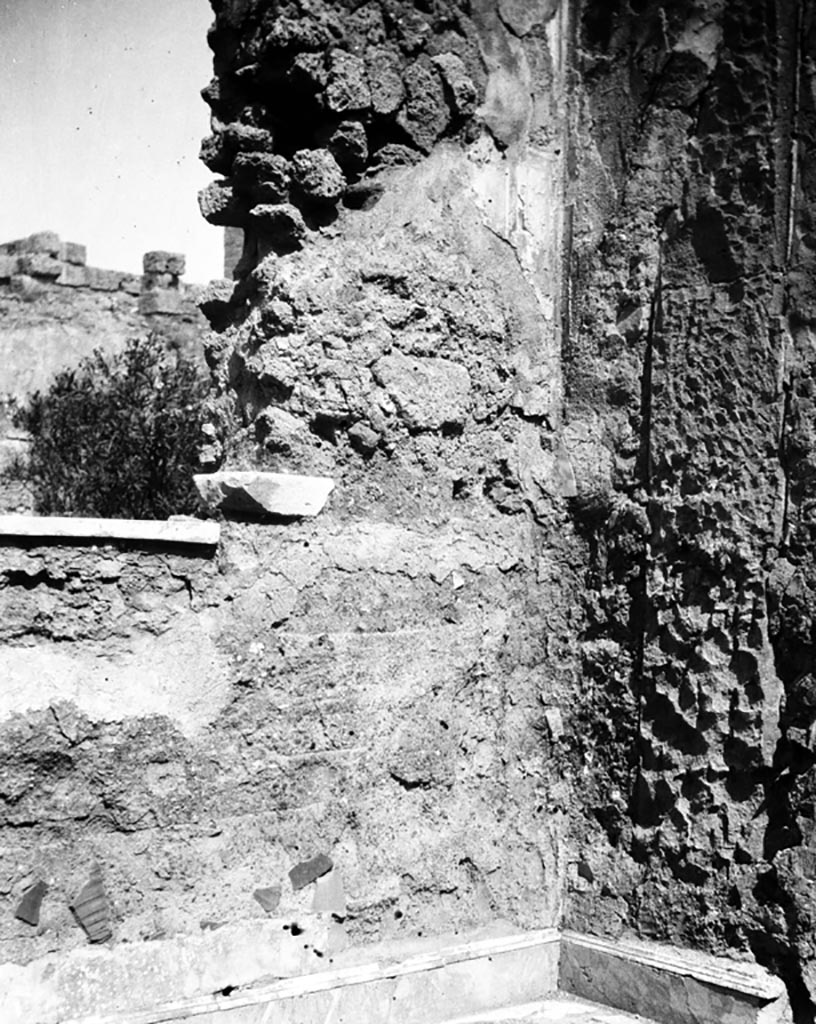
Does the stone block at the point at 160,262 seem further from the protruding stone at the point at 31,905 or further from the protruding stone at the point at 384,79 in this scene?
the protruding stone at the point at 31,905

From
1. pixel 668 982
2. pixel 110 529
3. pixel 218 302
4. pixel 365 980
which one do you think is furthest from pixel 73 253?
pixel 668 982

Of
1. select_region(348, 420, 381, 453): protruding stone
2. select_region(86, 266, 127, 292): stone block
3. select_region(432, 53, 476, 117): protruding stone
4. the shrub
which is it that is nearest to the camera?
select_region(348, 420, 381, 453): protruding stone

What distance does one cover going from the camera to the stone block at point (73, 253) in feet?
40.0

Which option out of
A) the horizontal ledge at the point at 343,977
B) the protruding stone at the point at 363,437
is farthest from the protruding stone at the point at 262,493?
the horizontal ledge at the point at 343,977

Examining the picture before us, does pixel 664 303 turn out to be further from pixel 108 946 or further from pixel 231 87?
→ pixel 108 946

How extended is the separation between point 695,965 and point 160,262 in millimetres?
10093

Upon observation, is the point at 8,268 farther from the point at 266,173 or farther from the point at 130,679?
the point at 130,679

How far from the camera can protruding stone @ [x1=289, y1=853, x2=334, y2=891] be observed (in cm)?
349

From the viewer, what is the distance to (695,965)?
356 centimetres

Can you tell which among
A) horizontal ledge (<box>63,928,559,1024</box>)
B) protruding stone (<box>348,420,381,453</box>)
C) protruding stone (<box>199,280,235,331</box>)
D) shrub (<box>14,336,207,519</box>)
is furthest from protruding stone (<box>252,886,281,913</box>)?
shrub (<box>14,336,207,519</box>)

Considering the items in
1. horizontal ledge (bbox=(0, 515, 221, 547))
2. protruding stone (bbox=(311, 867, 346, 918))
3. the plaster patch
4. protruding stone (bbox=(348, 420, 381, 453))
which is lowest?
protruding stone (bbox=(311, 867, 346, 918))

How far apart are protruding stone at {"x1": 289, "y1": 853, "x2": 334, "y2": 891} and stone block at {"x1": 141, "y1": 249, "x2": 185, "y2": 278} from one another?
9.72 metres

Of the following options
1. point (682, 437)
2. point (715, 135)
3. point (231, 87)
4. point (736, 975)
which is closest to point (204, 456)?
point (231, 87)

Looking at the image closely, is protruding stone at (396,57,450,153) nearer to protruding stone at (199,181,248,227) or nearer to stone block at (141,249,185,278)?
protruding stone at (199,181,248,227)
